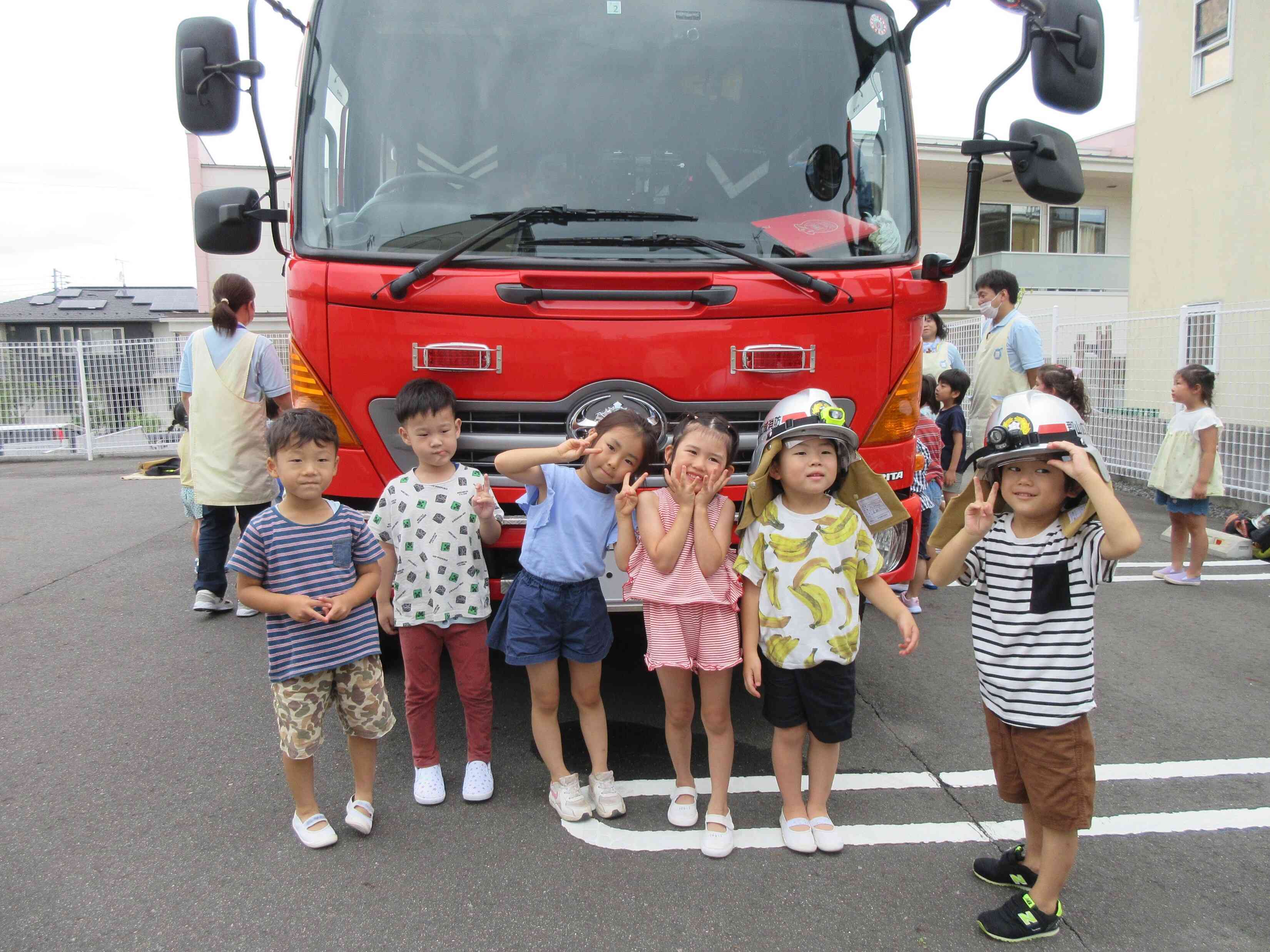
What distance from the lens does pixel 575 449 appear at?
2545 mm

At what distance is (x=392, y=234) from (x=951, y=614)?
150 inches

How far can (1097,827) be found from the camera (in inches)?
109

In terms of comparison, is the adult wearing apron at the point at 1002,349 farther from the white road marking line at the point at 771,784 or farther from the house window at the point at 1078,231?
the house window at the point at 1078,231

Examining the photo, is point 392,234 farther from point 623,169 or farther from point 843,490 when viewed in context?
→ point 843,490

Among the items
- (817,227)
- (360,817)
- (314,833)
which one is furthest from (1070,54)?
(314,833)

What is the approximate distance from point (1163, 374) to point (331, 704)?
28.5ft

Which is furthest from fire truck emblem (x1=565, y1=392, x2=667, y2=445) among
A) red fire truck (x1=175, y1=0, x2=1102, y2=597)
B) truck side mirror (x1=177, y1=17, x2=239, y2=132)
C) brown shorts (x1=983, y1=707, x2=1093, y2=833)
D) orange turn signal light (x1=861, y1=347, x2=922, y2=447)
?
truck side mirror (x1=177, y1=17, x2=239, y2=132)

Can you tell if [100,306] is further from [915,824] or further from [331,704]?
[915,824]

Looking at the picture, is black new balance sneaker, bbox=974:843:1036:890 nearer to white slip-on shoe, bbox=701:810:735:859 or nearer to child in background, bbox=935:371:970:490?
white slip-on shoe, bbox=701:810:735:859

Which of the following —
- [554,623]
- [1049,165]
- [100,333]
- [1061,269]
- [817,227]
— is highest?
[1061,269]

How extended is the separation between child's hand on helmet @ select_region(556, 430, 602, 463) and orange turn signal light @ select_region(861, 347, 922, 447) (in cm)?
113

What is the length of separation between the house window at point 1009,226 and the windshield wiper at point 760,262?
731 inches

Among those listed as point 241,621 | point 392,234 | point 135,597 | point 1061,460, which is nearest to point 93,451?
point 135,597

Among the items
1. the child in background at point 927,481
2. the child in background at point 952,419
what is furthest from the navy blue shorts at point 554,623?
the child in background at point 952,419
